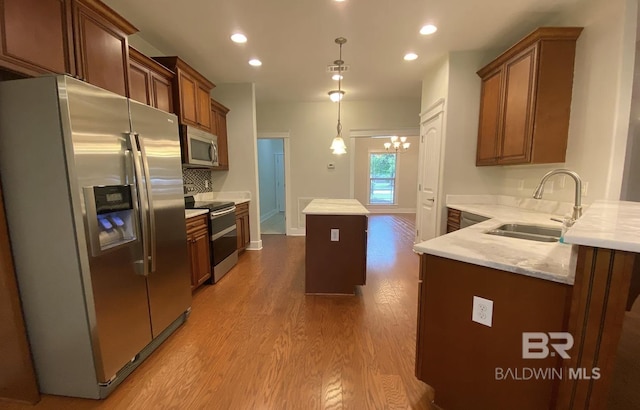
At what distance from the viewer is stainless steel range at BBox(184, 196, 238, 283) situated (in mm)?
2970

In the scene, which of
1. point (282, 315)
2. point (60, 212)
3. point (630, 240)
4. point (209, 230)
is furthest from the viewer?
point (209, 230)

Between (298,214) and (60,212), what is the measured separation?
425cm

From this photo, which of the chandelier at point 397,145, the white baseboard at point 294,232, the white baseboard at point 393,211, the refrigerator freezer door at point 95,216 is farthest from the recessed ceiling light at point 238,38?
the white baseboard at point 393,211

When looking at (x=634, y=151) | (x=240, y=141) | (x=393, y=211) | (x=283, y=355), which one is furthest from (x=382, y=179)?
(x=283, y=355)

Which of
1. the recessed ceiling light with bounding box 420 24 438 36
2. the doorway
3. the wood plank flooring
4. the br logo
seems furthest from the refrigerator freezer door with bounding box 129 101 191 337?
the doorway

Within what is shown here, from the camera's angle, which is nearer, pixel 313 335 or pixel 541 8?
pixel 313 335

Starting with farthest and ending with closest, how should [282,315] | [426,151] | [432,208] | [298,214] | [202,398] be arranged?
[298,214] < [426,151] < [432,208] < [282,315] < [202,398]

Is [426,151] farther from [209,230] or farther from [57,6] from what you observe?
[57,6]

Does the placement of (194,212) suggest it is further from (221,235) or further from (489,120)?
(489,120)

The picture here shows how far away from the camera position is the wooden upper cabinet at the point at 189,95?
2844 mm

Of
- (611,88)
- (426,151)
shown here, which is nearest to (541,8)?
(611,88)

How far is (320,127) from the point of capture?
5258 millimetres

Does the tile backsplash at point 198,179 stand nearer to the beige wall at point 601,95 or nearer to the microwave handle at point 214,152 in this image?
the microwave handle at point 214,152

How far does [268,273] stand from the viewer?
335 cm
